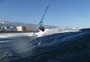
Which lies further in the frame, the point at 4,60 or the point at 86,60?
the point at 4,60

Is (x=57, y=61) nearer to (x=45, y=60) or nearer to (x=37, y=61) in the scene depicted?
(x=45, y=60)

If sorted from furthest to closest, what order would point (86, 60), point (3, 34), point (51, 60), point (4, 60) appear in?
point (3, 34), point (4, 60), point (51, 60), point (86, 60)

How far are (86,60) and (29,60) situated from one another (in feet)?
16.0

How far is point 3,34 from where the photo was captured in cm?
7350

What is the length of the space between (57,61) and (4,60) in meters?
4.98

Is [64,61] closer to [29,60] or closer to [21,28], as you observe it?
[29,60]

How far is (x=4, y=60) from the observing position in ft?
33.7

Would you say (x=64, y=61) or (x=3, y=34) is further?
(x=3, y=34)

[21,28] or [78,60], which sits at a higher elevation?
[21,28]

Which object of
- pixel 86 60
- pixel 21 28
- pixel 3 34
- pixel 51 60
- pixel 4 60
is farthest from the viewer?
pixel 21 28

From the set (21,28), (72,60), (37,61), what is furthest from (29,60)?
(21,28)

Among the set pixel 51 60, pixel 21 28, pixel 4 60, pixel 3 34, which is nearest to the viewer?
pixel 51 60

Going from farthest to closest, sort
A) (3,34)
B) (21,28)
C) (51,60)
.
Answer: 1. (21,28)
2. (3,34)
3. (51,60)

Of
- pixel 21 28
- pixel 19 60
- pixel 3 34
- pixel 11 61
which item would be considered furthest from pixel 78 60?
pixel 21 28
